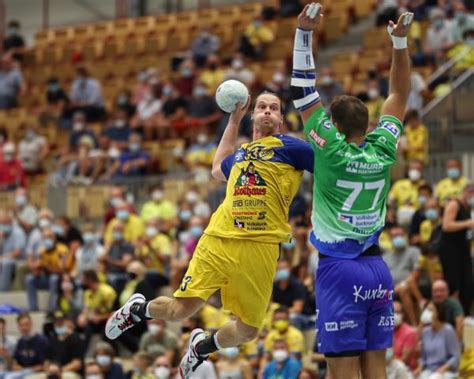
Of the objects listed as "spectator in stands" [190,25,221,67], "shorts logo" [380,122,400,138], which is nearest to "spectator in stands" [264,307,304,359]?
"shorts logo" [380,122,400,138]

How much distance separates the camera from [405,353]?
17641 millimetres

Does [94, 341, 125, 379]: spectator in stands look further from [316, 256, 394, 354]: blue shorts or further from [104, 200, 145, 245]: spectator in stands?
[316, 256, 394, 354]: blue shorts

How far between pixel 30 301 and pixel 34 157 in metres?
6.70

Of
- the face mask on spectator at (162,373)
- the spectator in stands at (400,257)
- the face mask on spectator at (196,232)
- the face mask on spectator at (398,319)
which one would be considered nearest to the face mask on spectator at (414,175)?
the spectator in stands at (400,257)

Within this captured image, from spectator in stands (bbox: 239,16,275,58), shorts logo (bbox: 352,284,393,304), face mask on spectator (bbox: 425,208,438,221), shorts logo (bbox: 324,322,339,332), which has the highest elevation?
spectator in stands (bbox: 239,16,275,58)

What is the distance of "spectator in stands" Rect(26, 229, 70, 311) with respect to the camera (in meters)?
23.3

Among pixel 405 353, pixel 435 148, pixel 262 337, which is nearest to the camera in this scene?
pixel 405 353

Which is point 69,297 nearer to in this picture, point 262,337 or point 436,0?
point 262,337

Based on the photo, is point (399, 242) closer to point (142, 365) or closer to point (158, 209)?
point (142, 365)

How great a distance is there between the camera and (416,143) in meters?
22.8

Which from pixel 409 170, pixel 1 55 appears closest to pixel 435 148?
pixel 409 170

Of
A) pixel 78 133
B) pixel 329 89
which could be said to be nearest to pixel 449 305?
pixel 329 89

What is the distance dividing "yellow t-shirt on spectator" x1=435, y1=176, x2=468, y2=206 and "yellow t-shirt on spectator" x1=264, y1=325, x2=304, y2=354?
12.5 feet

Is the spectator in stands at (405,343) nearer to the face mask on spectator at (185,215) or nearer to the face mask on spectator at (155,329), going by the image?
the face mask on spectator at (155,329)
